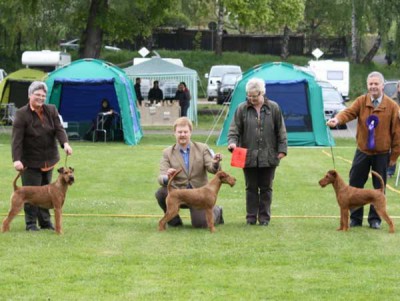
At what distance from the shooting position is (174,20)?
61719mm

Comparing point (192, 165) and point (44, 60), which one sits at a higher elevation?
point (192, 165)

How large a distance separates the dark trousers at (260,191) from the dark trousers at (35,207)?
214 cm

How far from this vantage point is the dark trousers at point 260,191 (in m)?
10.7

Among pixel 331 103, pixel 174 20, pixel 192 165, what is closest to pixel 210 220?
pixel 192 165

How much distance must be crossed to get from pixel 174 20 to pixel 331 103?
31.0m

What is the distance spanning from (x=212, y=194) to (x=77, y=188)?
5.16 metres

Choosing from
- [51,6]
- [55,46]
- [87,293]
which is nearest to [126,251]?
[87,293]

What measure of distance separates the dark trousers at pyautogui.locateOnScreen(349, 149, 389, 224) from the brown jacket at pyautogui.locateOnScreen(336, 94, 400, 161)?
2.8 inches

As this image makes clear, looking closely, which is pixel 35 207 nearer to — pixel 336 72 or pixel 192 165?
pixel 192 165

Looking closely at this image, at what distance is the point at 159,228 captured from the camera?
10.2 meters

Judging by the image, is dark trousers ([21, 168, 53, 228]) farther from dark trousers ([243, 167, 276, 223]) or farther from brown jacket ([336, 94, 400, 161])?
brown jacket ([336, 94, 400, 161])

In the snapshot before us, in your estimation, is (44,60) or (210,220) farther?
(44,60)

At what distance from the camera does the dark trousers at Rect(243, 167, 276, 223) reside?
10688mm

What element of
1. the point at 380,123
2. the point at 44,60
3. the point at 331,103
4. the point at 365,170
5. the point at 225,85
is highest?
the point at 380,123
